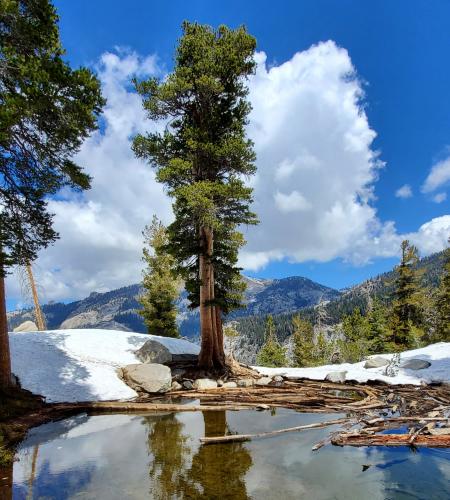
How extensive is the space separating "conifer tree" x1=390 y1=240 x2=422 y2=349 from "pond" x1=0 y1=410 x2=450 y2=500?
88.5ft

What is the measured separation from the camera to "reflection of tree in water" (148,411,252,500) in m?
5.87

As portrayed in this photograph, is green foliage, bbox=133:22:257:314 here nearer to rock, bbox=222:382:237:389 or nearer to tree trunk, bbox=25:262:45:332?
rock, bbox=222:382:237:389

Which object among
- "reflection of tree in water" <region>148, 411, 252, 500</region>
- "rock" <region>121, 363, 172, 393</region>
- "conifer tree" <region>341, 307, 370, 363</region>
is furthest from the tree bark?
"conifer tree" <region>341, 307, 370, 363</region>

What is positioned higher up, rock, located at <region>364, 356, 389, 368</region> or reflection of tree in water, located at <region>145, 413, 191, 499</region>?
rock, located at <region>364, 356, 389, 368</region>

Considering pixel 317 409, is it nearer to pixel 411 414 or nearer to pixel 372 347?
pixel 411 414

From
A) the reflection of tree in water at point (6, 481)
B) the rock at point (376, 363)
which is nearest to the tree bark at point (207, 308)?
the rock at point (376, 363)

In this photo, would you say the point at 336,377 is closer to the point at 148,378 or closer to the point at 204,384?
the point at 204,384

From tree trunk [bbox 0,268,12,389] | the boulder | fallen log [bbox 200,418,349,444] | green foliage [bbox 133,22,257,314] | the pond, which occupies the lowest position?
the pond

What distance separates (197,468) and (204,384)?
9.75 meters

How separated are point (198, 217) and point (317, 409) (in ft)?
33.1

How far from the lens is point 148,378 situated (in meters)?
15.9

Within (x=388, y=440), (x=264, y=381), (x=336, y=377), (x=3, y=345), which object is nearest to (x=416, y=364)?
(x=336, y=377)

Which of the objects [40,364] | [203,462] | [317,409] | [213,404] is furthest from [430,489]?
[40,364]

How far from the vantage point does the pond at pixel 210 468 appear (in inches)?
232
